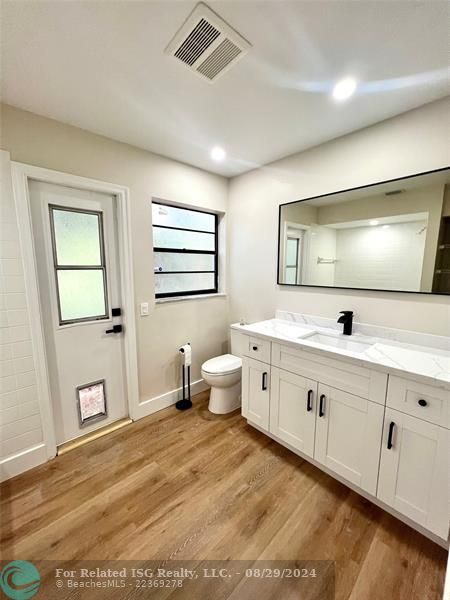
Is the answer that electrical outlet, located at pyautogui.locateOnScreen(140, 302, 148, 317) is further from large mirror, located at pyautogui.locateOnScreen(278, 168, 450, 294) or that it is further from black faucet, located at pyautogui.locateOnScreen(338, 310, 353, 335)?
black faucet, located at pyautogui.locateOnScreen(338, 310, 353, 335)

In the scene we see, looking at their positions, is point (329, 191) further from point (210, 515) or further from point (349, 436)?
point (210, 515)

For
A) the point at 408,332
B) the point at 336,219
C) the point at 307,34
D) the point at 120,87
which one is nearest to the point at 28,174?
the point at 120,87

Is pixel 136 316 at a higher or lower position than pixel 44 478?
higher

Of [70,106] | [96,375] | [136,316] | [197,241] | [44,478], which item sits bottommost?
[44,478]

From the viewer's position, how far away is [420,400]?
1.26 meters

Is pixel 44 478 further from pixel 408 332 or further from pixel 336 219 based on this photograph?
pixel 336 219

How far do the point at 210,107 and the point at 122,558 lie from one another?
105 inches

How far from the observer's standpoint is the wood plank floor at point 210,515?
1251 millimetres

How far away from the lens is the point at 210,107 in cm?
160

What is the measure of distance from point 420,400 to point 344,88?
5.92ft

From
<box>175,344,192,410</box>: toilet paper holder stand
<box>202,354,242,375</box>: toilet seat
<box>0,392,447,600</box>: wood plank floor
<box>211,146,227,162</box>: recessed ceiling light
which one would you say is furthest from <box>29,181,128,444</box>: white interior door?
<box>211,146,227,162</box>: recessed ceiling light

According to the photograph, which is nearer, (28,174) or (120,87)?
(120,87)

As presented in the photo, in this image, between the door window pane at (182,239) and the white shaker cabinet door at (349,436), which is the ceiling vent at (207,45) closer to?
the door window pane at (182,239)

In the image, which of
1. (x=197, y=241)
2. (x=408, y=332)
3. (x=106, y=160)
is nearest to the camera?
(x=408, y=332)
